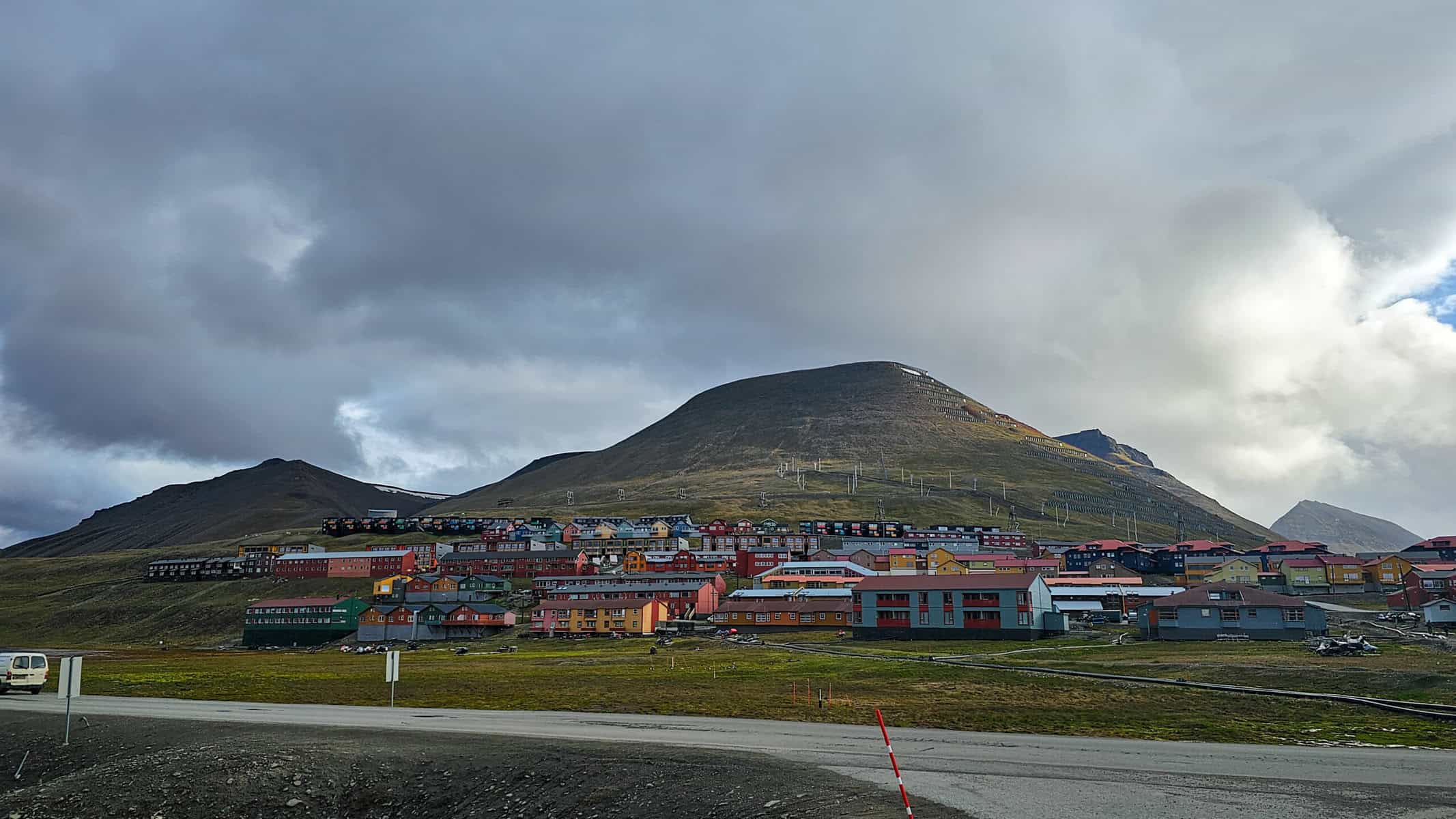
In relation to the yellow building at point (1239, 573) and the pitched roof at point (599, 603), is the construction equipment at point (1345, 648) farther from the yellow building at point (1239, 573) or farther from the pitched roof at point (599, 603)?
the yellow building at point (1239, 573)

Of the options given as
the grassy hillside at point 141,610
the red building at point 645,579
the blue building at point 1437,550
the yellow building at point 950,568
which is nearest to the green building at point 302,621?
the grassy hillside at point 141,610

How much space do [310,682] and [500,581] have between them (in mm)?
93287

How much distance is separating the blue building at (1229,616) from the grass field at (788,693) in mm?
39648

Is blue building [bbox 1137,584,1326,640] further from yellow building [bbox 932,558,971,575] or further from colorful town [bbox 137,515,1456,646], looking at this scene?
yellow building [bbox 932,558,971,575]

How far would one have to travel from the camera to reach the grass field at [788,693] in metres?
31.6

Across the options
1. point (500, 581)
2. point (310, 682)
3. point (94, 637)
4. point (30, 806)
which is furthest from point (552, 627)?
point (30, 806)

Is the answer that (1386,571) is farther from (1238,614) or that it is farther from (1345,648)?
(1345,648)

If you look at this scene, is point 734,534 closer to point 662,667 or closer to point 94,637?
point 94,637

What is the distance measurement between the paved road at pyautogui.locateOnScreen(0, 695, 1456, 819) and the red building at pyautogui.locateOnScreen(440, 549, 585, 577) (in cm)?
13265

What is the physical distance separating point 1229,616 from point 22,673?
9773cm

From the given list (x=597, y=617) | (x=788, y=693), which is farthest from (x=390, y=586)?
(x=788, y=693)

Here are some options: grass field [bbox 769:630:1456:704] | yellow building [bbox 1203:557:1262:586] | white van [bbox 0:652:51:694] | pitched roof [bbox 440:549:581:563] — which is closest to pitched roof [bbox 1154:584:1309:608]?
grass field [bbox 769:630:1456:704]

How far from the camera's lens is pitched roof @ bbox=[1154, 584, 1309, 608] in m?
89.2

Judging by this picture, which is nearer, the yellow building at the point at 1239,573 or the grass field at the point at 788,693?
the grass field at the point at 788,693
